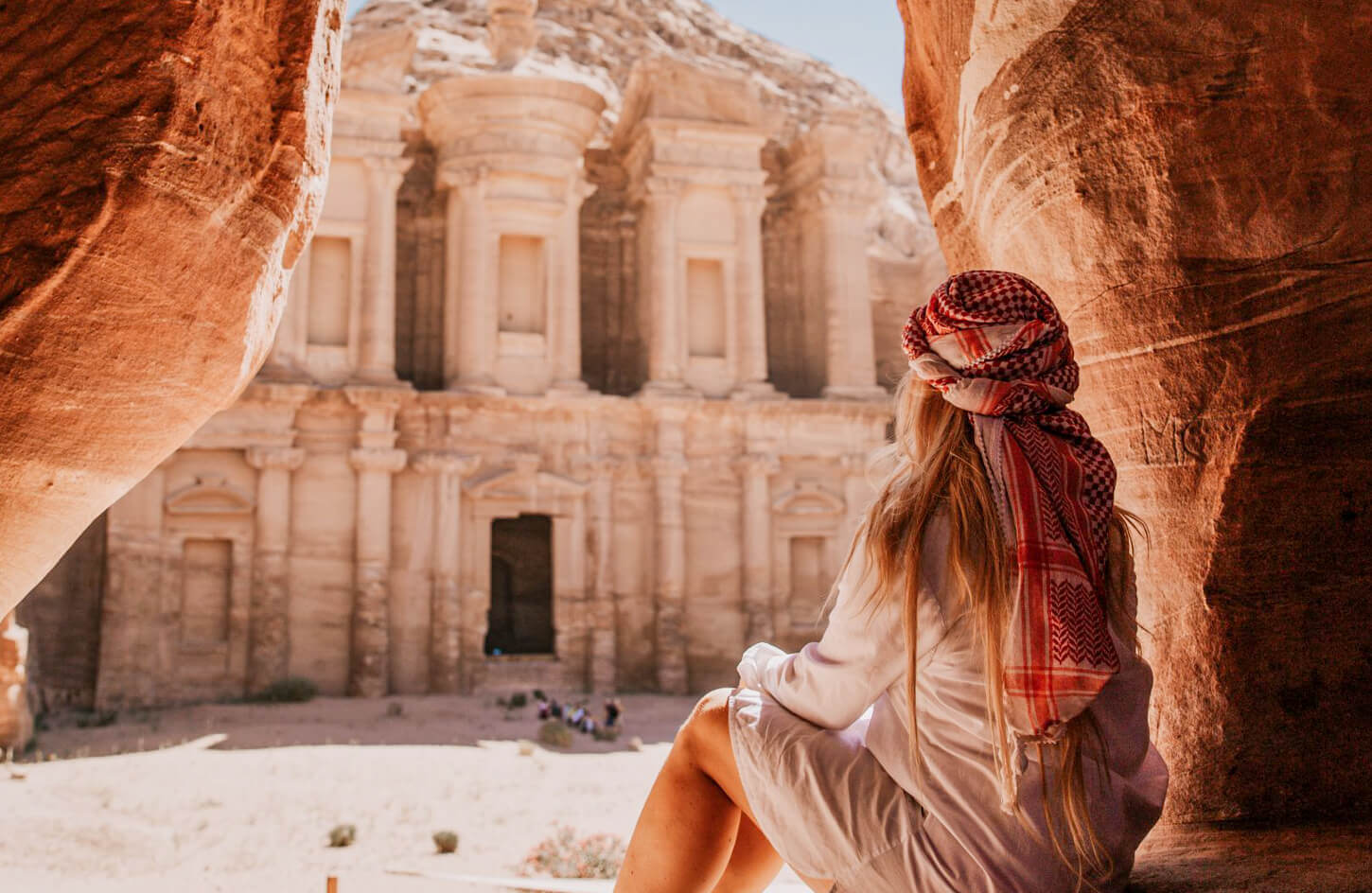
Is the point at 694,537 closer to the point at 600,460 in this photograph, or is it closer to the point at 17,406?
the point at 600,460

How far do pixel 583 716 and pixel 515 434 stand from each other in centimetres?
527

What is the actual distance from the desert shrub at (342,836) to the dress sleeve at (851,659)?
25.2ft

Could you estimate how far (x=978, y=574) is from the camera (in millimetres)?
2260

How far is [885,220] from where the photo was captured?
30.4 m

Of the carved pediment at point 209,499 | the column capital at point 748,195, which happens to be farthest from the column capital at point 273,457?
the column capital at point 748,195

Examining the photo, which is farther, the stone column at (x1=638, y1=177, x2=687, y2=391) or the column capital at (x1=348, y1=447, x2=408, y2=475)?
the stone column at (x1=638, y1=177, x2=687, y2=391)

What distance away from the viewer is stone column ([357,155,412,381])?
18781mm

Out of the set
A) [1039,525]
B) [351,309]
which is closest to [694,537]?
[351,309]

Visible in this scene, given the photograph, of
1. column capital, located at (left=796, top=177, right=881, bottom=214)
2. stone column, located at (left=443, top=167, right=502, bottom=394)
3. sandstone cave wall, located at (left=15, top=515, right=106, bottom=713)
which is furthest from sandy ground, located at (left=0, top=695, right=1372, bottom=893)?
column capital, located at (left=796, top=177, right=881, bottom=214)

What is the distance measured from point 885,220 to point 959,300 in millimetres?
28923

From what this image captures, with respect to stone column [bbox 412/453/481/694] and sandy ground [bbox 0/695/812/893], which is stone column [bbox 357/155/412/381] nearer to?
stone column [bbox 412/453/481/694]

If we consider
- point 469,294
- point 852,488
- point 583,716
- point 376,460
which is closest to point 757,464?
point 852,488

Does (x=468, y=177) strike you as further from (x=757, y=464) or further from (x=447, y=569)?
(x=757, y=464)

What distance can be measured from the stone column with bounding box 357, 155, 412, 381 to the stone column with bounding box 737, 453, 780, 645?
20.8ft
